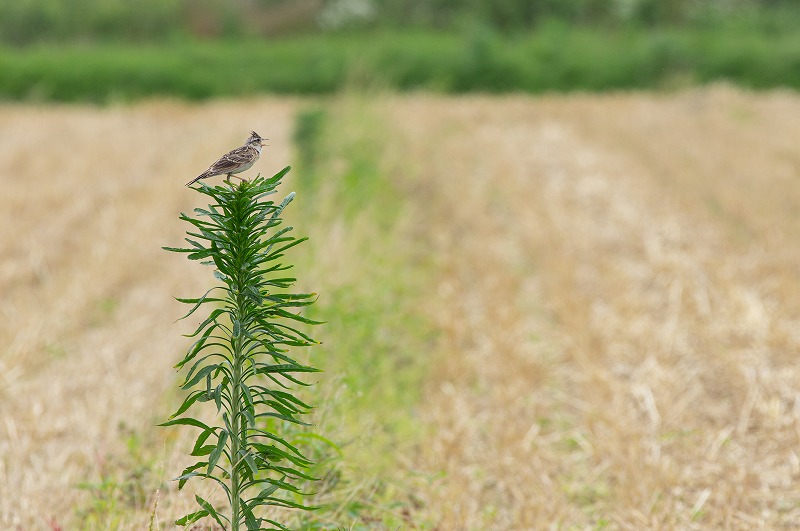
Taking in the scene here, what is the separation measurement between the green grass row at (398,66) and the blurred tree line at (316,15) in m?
1.03

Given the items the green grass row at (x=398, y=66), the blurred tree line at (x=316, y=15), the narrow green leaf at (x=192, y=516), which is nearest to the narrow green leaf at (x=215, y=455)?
the narrow green leaf at (x=192, y=516)

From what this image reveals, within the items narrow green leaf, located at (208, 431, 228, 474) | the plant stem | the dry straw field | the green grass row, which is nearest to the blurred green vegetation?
the green grass row

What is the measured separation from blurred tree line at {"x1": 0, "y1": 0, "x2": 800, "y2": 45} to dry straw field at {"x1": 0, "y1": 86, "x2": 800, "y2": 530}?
911cm

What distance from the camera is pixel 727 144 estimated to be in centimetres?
1301

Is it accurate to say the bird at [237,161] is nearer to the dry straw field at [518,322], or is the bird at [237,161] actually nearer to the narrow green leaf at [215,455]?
the narrow green leaf at [215,455]

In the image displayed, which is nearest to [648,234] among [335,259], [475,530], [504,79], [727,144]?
[335,259]

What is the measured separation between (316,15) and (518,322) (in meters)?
18.5

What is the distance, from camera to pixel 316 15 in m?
23.9

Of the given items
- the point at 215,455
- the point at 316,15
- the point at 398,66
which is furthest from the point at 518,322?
the point at 316,15

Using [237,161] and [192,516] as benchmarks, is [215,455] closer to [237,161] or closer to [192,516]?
[192,516]

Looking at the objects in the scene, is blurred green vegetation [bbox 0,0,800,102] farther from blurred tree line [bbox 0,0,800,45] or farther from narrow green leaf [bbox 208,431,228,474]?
narrow green leaf [bbox 208,431,228,474]

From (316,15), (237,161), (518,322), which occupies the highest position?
(316,15)

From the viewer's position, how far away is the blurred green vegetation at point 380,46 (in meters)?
19.4

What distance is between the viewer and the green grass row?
19141 mm
